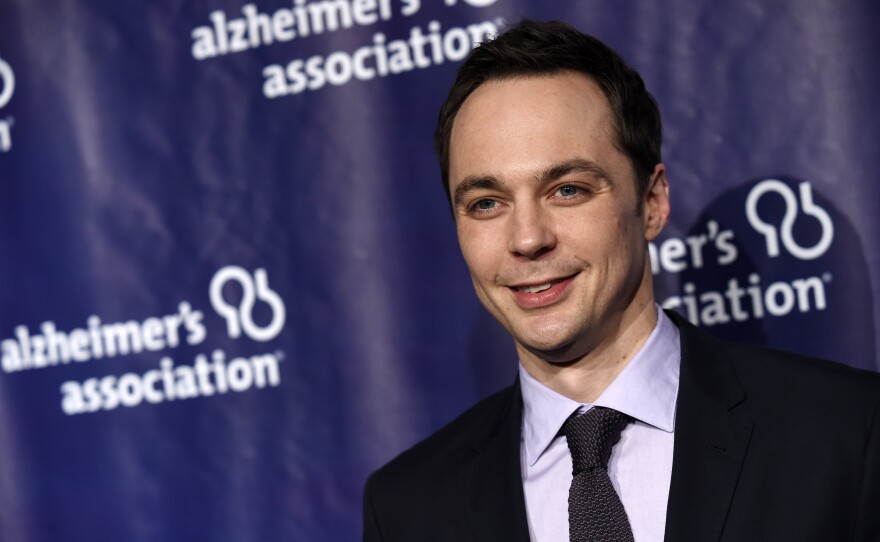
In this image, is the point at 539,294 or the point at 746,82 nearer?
the point at 539,294

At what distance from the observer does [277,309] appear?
285 cm

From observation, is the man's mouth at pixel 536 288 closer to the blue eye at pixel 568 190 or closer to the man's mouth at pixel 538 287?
the man's mouth at pixel 538 287

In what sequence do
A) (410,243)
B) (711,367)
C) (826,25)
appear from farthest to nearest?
(410,243) < (826,25) < (711,367)

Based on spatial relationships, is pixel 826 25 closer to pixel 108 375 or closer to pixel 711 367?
pixel 711 367

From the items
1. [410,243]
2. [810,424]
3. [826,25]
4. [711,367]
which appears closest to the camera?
[810,424]

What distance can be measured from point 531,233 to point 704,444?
1.73 feet

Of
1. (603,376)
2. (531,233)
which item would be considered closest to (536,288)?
(531,233)

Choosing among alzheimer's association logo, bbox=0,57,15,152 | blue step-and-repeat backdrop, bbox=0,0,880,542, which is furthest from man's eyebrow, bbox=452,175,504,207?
alzheimer's association logo, bbox=0,57,15,152

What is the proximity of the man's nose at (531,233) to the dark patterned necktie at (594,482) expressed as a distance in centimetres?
35

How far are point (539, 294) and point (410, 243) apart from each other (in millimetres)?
862

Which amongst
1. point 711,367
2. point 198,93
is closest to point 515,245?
point 711,367

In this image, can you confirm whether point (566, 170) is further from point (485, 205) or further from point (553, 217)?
point (485, 205)

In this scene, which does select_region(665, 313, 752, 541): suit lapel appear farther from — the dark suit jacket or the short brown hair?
the short brown hair

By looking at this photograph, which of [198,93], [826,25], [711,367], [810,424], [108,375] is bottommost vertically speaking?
[810,424]
